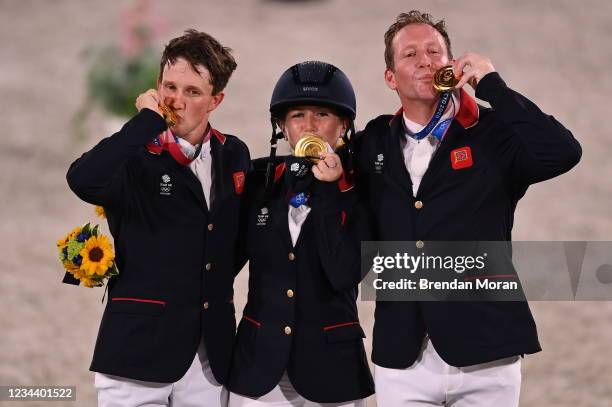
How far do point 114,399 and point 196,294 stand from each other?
453 millimetres

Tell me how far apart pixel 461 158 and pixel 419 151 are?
0.50 feet

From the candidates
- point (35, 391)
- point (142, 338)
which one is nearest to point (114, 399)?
point (142, 338)

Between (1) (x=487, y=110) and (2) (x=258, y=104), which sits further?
(2) (x=258, y=104)

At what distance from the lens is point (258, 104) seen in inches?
527

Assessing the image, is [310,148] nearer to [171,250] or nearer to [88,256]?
[171,250]

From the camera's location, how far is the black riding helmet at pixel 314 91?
3.40 m

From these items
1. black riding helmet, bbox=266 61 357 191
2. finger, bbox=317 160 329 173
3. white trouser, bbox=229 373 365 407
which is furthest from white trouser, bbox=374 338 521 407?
black riding helmet, bbox=266 61 357 191

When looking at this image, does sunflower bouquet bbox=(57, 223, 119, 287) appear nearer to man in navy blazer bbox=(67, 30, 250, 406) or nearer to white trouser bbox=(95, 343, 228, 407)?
man in navy blazer bbox=(67, 30, 250, 406)

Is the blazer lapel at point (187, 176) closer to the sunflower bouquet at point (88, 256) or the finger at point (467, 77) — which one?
the sunflower bouquet at point (88, 256)

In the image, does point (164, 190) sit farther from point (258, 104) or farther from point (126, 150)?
point (258, 104)

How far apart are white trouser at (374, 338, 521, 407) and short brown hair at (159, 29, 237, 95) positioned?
120 centimetres

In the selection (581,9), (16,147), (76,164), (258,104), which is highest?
(581,9)

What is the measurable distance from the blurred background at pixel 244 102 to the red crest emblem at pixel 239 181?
3.74 feet

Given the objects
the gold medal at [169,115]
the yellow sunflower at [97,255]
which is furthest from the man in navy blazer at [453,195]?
the yellow sunflower at [97,255]
